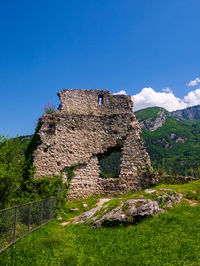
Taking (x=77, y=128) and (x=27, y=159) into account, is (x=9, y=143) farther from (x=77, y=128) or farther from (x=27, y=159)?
(x=77, y=128)

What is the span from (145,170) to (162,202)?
5305 millimetres

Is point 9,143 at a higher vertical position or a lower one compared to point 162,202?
higher

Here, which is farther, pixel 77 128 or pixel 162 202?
pixel 77 128

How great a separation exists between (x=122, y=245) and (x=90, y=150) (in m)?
8.60

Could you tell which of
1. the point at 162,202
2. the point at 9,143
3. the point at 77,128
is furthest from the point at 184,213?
the point at 9,143

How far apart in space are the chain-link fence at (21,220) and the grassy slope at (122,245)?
11.2 inches

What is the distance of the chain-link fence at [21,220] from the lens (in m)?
6.08

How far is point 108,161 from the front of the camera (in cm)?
7662

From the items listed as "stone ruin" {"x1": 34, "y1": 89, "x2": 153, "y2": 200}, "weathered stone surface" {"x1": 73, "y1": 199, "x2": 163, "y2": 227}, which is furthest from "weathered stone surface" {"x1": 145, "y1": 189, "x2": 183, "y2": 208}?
"stone ruin" {"x1": 34, "y1": 89, "x2": 153, "y2": 200}

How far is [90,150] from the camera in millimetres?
14148

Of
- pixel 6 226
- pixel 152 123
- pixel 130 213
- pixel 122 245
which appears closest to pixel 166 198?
pixel 130 213

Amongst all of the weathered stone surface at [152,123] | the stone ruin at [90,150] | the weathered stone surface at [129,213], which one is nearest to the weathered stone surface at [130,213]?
the weathered stone surface at [129,213]

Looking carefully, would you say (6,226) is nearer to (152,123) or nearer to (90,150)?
(90,150)

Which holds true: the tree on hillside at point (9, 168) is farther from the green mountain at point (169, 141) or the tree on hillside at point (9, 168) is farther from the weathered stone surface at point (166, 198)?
the green mountain at point (169, 141)
